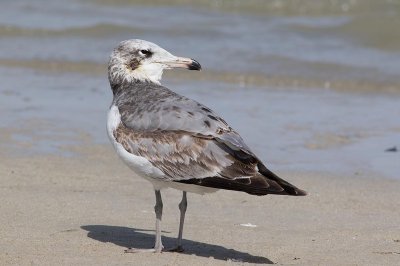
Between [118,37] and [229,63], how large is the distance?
9.45ft

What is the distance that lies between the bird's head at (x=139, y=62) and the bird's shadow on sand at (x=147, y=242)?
1089 millimetres

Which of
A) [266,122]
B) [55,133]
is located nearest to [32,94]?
[55,133]

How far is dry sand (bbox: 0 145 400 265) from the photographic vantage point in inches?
252

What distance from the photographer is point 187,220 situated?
7.41 meters

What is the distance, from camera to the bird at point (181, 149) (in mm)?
6121

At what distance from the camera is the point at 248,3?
67.5 ft

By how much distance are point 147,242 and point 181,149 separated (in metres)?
0.92

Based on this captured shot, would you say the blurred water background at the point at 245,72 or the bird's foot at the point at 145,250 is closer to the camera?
the bird's foot at the point at 145,250

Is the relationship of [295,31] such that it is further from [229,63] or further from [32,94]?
A: [32,94]

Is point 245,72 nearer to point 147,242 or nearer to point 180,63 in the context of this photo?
point 180,63

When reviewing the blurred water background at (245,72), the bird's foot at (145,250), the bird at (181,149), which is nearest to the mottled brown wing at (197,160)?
the bird at (181,149)

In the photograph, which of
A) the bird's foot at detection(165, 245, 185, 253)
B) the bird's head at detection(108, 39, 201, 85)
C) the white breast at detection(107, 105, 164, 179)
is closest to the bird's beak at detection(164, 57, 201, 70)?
the bird's head at detection(108, 39, 201, 85)

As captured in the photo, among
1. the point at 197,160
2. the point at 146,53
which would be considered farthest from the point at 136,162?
the point at 146,53

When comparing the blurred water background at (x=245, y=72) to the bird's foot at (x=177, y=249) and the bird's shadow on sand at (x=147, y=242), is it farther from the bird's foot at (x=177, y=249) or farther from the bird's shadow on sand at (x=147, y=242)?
the bird's foot at (x=177, y=249)
